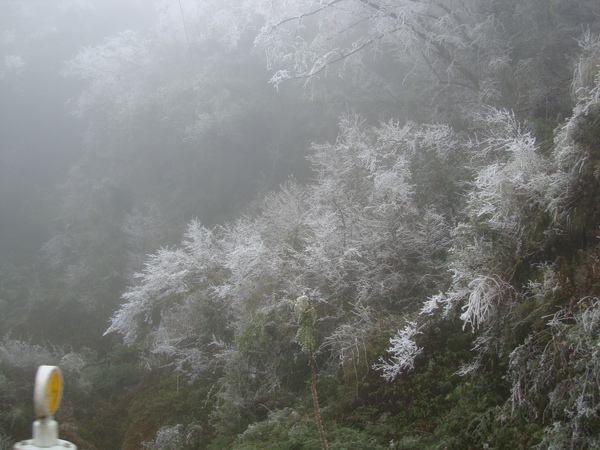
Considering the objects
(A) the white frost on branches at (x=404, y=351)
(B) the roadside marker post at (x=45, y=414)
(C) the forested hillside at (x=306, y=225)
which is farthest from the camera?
(A) the white frost on branches at (x=404, y=351)

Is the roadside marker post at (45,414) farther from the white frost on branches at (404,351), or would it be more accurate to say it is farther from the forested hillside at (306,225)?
the white frost on branches at (404,351)

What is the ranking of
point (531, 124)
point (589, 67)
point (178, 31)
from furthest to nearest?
point (178, 31)
point (531, 124)
point (589, 67)

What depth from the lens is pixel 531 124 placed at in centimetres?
859

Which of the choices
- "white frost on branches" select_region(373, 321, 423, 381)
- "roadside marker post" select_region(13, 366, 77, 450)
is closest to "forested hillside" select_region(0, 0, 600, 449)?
"white frost on branches" select_region(373, 321, 423, 381)

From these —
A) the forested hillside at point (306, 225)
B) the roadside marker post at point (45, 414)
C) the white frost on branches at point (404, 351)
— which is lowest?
the roadside marker post at point (45, 414)

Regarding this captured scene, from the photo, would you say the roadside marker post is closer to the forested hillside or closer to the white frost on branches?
the forested hillside

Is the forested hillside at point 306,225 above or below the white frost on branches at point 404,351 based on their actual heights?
above

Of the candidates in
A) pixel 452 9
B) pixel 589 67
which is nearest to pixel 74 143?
pixel 452 9

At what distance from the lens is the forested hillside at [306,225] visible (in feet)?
15.9

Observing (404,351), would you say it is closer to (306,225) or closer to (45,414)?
(306,225)

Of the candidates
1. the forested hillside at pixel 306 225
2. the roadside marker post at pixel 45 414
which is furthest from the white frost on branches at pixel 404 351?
the roadside marker post at pixel 45 414

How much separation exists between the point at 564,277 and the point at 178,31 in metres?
20.0

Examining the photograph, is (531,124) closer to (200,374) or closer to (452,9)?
(452,9)

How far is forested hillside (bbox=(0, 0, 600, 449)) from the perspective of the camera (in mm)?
4832
